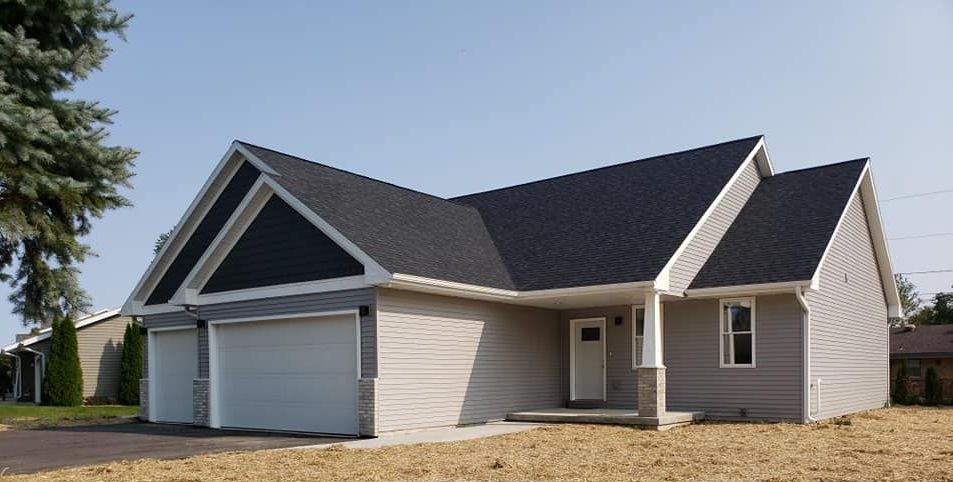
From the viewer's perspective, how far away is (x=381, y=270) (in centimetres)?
1488

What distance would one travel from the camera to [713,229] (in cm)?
1889

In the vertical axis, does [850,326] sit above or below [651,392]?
above

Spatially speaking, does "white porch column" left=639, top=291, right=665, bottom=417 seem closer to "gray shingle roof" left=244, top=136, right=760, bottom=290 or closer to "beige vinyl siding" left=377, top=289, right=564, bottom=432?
"gray shingle roof" left=244, top=136, right=760, bottom=290

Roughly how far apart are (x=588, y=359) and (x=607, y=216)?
3.32 meters

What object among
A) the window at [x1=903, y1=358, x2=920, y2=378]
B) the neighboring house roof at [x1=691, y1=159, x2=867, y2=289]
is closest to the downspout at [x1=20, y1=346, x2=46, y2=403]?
the neighboring house roof at [x1=691, y1=159, x2=867, y2=289]

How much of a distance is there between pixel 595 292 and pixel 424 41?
19.5 feet

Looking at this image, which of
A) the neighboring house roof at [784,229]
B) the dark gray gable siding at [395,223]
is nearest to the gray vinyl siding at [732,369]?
the neighboring house roof at [784,229]

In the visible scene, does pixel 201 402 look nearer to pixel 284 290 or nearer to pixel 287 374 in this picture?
pixel 287 374

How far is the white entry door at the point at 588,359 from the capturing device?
63.4 ft

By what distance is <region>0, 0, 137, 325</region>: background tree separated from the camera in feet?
63.0

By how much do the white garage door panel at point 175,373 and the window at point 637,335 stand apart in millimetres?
9803

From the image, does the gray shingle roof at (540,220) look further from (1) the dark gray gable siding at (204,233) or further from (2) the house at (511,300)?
(1) the dark gray gable siding at (204,233)

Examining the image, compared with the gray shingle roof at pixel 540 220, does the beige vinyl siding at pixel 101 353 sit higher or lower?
lower

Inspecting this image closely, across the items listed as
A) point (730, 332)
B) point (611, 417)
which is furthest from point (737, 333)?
point (611, 417)
